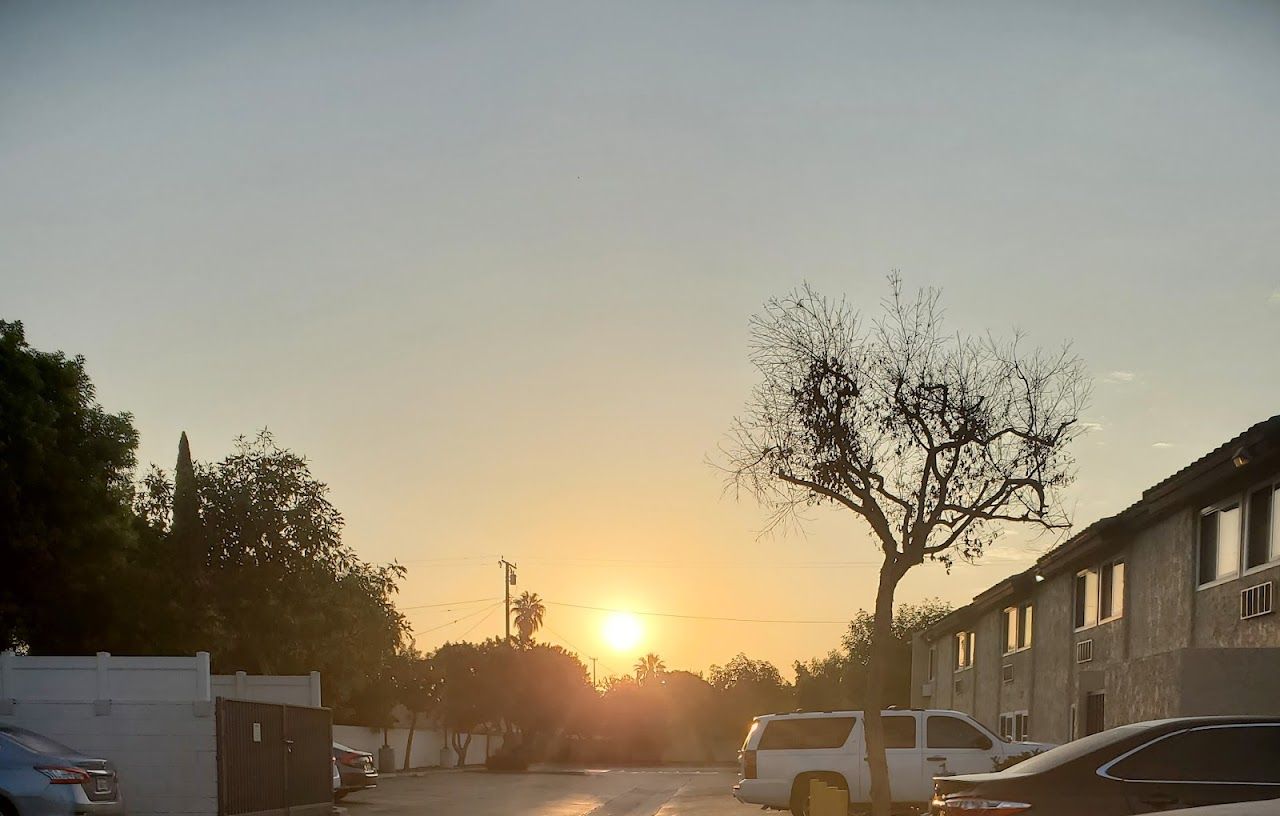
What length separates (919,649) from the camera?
2138 inches

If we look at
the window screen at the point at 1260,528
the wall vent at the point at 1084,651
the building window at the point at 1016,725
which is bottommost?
the building window at the point at 1016,725

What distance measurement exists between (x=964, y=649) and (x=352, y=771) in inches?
792

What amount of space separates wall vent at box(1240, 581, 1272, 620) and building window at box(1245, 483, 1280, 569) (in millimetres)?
334

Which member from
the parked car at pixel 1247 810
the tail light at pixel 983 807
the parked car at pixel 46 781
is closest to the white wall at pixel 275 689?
the parked car at pixel 46 781

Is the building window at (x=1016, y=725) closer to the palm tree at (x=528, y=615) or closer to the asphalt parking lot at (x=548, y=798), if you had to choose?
the asphalt parking lot at (x=548, y=798)

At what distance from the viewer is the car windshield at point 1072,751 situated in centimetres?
1076

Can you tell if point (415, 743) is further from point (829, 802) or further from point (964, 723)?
point (829, 802)

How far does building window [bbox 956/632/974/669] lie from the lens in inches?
1672

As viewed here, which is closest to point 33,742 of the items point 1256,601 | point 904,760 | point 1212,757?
point 1212,757

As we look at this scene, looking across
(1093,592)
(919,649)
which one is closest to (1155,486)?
(1093,592)

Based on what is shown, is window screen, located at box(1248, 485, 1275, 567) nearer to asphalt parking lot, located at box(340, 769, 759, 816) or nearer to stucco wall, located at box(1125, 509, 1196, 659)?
stucco wall, located at box(1125, 509, 1196, 659)

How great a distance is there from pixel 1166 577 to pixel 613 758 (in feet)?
206

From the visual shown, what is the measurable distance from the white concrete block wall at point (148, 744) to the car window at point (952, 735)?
38.3ft

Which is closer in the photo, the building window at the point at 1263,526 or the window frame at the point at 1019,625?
the building window at the point at 1263,526
